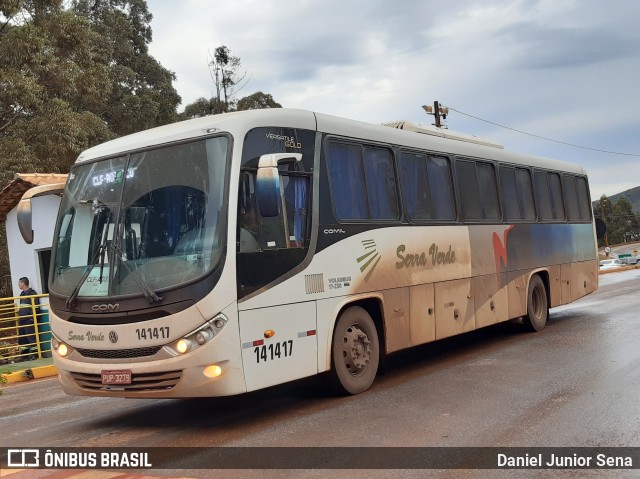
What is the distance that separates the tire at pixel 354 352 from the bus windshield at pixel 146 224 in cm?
206

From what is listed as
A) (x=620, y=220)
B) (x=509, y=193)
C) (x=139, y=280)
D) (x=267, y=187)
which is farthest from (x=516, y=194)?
(x=620, y=220)

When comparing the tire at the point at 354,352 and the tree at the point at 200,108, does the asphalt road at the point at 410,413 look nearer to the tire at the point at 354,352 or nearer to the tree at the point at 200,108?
the tire at the point at 354,352

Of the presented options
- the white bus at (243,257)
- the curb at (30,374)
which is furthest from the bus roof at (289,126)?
the curb at (30,374)

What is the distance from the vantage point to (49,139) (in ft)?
82.7

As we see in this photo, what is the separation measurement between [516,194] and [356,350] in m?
5.95

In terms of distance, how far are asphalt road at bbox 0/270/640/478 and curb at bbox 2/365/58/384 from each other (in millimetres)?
2107

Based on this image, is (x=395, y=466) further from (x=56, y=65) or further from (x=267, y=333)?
(x=56, y=65)

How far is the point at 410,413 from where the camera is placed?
23.4ft

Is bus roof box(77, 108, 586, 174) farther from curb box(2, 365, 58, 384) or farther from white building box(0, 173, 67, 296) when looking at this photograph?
white building box(0, 173, 67, 296)

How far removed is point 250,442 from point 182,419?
1.51 metres

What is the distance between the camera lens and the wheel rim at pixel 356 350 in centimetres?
818

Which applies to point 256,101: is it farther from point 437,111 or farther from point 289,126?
point 289,126

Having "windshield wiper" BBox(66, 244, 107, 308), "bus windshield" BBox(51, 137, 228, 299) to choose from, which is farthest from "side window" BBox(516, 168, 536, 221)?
"windshield wiper" BBox(66, 244, 107, 308)

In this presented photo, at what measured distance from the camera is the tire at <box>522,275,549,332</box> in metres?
13.1
